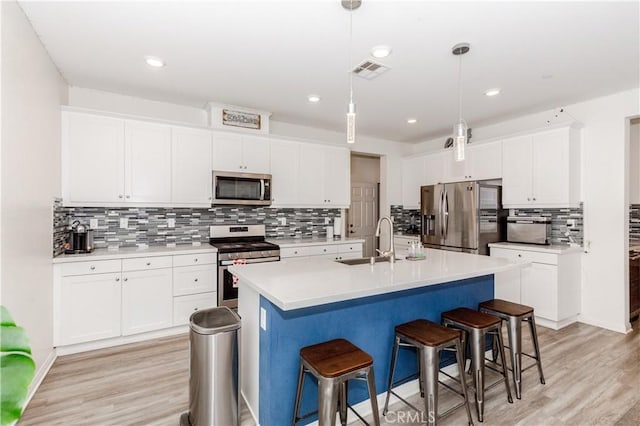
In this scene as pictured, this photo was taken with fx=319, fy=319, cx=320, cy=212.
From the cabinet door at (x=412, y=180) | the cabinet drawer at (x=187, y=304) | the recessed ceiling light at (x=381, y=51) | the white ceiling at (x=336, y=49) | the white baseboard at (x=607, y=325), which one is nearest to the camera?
the white ceiling at (x=336, y=49)

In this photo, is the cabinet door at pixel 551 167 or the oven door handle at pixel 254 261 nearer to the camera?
the oven door handle at pixel 254 261

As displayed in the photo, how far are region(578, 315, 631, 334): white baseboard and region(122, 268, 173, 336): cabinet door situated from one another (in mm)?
4845

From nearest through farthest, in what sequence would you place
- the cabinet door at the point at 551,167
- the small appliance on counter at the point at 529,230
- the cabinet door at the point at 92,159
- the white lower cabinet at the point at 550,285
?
the cabinet door at the point at 92,159
the white lower cabinet at the point at 550,285
the cabinet door at the point at 551,167
the small appliance on counter at the point at 529,230

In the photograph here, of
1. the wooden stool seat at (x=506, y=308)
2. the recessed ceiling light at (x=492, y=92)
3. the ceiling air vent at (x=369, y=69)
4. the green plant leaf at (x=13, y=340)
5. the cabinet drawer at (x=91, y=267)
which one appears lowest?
the wooden stool seat at (x=506, y=308)

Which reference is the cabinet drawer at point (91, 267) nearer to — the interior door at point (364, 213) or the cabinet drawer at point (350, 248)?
the cabinet drawer at point (350, 248)

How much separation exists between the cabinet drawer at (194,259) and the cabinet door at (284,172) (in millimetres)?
1125

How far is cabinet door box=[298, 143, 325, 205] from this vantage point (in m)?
4.56

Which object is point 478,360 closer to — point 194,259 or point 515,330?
point 515,330

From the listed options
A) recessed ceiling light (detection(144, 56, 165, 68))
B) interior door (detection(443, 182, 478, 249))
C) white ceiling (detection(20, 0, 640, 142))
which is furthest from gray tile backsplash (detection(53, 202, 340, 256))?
interior door (detection(443, 182, 478, 249))

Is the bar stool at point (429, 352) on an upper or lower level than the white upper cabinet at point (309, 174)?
lower

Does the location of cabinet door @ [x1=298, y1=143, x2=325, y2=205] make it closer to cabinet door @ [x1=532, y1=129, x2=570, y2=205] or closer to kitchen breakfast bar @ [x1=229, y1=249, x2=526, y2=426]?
kitchen breakfast bar @ [x1=229, y1=249, x2=526, y2=426]

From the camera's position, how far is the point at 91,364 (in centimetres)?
280

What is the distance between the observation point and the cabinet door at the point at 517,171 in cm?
412

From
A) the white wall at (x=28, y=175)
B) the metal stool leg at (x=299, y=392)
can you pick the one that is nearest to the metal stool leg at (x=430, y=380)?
the metal stool leg at (x=299, y=392)
